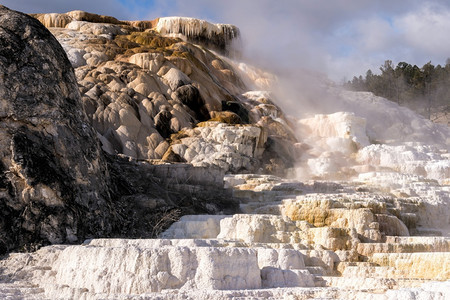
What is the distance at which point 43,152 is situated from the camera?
14.6m

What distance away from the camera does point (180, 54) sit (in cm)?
3841

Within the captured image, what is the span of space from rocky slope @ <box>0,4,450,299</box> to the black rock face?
201 millimetres

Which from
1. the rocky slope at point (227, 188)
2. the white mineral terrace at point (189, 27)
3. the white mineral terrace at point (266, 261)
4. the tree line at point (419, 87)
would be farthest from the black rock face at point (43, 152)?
the tree line at point (419, 87)

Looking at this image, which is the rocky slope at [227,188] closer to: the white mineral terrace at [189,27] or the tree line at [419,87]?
the white mineral terrace at [189,27]

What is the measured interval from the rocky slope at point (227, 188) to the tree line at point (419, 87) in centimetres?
938

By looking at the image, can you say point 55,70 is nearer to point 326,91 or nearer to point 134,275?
point 134,275

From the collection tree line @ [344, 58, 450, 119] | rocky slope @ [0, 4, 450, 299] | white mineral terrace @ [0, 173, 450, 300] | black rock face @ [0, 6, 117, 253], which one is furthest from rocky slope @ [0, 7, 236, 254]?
tree line @ [344, 58, 450, 119]

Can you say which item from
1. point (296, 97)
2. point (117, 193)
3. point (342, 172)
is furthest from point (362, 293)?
point (296, 97)

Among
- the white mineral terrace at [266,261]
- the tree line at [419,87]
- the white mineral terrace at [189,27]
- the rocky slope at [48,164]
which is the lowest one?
the white mineral terrace at [266,261]

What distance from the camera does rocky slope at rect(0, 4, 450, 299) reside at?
35.3 ft

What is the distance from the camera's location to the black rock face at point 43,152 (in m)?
13.9

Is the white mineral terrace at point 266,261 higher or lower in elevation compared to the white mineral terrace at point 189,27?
lower

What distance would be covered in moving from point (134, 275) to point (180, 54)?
28.8 meters

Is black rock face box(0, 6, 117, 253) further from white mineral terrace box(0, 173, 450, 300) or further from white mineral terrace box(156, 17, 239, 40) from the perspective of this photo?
white mineral terrace box(156, 17, 239, 40)
